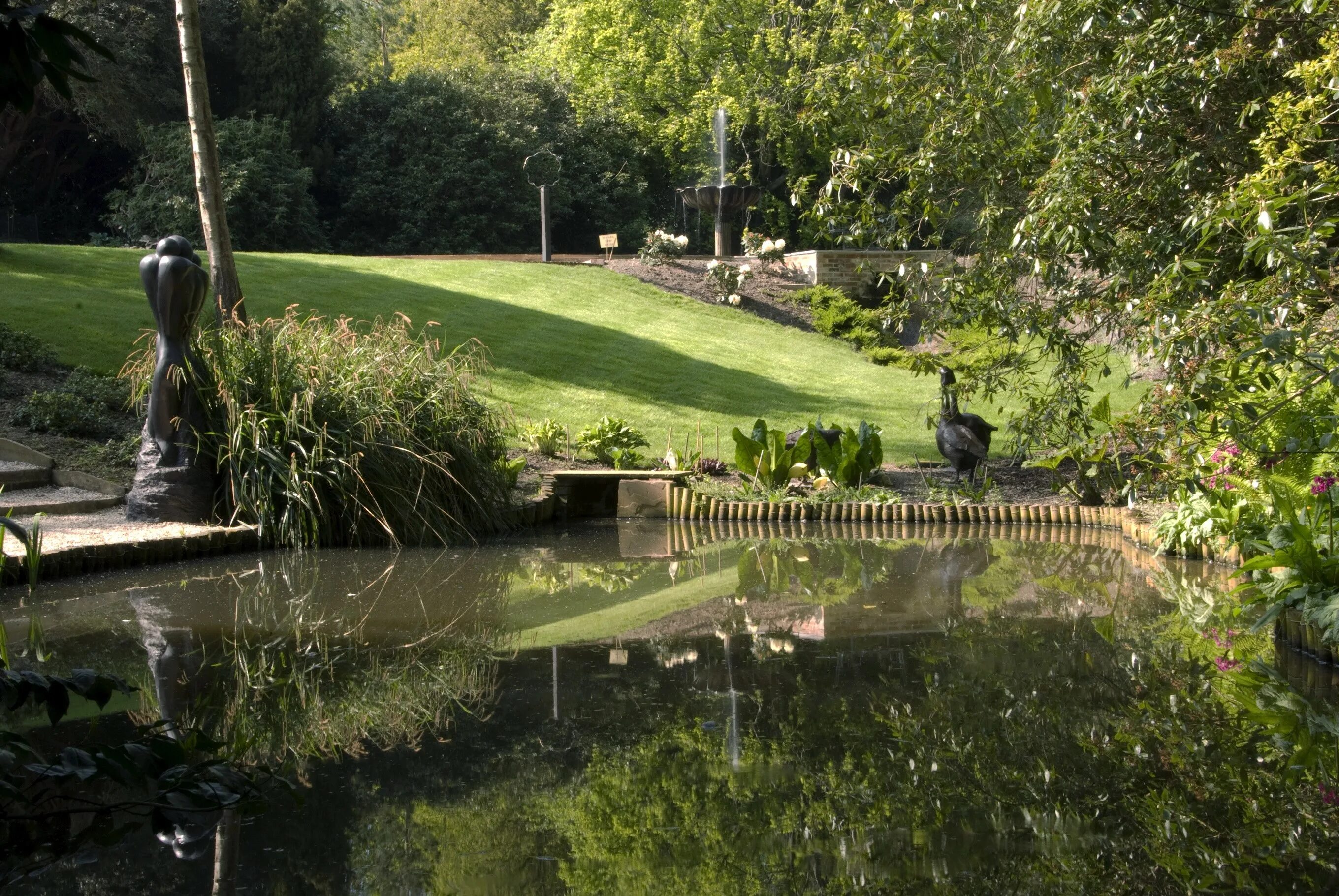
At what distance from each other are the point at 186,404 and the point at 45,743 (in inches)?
199

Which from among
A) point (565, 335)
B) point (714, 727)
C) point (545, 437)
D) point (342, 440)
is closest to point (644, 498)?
point (545, 437)

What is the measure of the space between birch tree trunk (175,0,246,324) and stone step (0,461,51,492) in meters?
1.92

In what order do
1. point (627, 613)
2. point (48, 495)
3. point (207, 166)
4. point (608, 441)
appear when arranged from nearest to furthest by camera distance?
point (627, 613) → point (48, 495) → point (207, 166) → point (608, 441)

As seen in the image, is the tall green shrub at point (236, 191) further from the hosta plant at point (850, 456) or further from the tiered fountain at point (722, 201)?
the hosta plant at point (850, 456)

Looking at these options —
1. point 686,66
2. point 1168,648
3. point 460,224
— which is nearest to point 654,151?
point 686,66

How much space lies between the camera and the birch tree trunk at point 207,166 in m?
10.6

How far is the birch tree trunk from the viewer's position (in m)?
10.6

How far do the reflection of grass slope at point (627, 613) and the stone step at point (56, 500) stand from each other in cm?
449

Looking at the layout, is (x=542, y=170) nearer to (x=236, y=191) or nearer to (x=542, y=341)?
(x=236, y=191)

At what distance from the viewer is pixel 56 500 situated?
362 inches

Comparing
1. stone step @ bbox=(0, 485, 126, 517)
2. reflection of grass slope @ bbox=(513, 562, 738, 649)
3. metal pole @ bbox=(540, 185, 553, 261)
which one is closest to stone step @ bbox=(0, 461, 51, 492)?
stone step @ bbox=(0, 485, 126, 517)

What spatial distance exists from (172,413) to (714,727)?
5745 mm

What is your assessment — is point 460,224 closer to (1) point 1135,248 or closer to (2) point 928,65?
(2) point 928,65

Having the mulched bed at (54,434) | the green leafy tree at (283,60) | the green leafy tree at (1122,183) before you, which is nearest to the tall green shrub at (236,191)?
the green leafy tree at (283,60)
